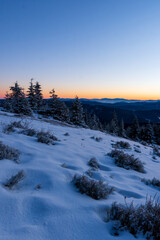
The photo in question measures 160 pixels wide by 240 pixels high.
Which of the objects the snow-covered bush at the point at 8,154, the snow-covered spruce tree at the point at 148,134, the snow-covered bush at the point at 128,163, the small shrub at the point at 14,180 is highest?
the snow-covered bush at the point at 8,154

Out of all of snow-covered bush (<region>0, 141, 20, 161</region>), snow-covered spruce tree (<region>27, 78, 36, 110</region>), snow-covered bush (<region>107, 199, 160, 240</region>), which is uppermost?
snow-covered spruce tree (<region>27, 78, 36, 110</region>)

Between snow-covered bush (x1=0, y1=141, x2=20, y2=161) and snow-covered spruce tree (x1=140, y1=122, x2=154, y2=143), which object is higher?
snow-covered bush (x1=0, y1=141, x2=20, y2=161)

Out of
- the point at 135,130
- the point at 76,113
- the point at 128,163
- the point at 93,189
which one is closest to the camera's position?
the point at 93,189

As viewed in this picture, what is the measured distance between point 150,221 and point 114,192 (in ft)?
2.83

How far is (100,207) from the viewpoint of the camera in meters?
1.71

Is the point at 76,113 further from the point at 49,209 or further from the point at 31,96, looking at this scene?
the point at 49,209

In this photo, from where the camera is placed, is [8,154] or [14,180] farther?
[8,154]

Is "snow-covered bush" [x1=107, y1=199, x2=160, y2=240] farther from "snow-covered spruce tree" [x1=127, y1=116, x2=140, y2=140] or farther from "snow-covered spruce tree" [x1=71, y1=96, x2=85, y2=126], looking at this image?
"snow-covered spruce tree" [x1=127, y1=116, x2=140, y2=140]

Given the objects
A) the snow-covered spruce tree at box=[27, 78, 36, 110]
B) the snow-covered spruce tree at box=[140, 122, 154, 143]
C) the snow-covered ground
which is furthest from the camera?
the snow-covered spruce tree at box=[140, 122, 154, 143]

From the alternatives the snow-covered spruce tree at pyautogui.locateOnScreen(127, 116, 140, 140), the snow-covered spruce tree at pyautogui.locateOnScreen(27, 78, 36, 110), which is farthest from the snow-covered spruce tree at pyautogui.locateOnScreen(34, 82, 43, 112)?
the snow-covered spruce tree at pyautogui.locateOnScreen(127, 116, 140, 140)

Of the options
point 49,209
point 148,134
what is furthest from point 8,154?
point 148,134

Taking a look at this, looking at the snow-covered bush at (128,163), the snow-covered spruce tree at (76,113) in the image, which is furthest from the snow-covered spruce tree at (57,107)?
the snow-covered bush at (128,163)

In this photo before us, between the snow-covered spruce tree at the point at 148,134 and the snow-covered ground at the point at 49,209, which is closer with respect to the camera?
the snow-covered ground at the point at 49,209

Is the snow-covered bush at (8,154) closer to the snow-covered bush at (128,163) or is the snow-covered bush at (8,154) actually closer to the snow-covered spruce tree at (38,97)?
the snow-covered bush at (128,163)
